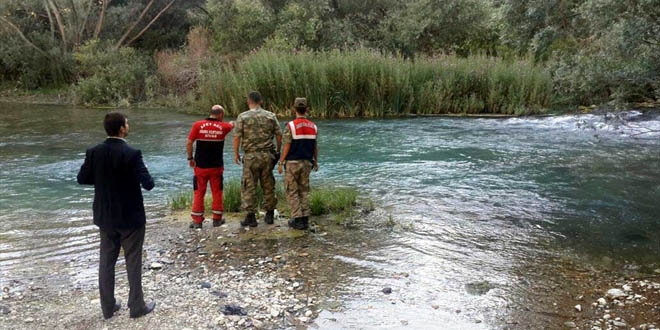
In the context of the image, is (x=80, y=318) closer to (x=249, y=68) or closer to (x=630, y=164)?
(x=630, y=164)

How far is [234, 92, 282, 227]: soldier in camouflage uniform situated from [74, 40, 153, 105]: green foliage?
22363mm

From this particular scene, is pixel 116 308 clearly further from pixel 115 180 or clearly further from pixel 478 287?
pixel 478 287

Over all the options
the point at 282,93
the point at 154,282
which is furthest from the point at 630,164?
the point at 282,93

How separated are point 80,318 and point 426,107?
18.2 meters

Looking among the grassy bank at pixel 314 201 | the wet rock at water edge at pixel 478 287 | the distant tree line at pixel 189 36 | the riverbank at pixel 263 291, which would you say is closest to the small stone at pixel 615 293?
the riverbank at pixel 263 291

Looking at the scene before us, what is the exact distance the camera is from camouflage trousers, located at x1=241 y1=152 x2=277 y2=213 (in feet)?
26.6

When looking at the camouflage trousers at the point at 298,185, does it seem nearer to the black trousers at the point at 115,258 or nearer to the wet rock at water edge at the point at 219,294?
the wet rock at water edge at the point at 219,294

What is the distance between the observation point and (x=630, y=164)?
501 inches

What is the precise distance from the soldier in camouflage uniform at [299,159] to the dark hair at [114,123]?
310cm

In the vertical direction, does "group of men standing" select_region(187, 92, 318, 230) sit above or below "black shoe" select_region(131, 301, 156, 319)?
above

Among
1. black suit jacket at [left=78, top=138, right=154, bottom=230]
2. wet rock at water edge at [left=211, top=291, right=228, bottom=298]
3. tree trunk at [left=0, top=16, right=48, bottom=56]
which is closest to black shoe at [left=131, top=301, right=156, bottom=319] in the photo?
wet rock at water edge at [left=211, top=291, right=228, bottom=298]

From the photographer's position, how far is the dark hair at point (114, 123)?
5113mm

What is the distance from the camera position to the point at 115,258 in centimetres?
532

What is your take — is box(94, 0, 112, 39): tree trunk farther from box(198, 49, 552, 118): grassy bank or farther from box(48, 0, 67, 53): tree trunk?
box(198, 49, 552, 118): grassy bank
